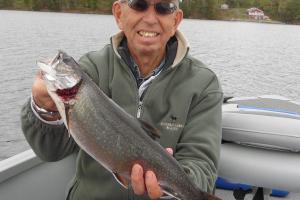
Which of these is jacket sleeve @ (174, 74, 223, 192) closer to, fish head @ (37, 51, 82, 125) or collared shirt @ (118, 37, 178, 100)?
collared shirt @ (118, 37, 178, 100)

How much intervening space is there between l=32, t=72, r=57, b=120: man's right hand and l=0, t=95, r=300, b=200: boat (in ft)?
4.41

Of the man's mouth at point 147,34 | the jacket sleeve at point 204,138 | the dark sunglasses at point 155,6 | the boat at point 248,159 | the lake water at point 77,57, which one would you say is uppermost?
the dark sunglasses at point 155,6

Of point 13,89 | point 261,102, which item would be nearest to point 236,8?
point 13,89

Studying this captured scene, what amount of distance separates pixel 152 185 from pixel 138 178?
10 centimetres

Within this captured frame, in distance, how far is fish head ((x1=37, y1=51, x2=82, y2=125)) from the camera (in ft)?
8.68

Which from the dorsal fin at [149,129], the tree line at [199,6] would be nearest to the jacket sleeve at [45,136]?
the dorsal fin at [149,129]

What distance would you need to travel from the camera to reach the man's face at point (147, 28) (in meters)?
3.54

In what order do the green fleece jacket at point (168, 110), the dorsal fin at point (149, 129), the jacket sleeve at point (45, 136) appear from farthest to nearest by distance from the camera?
the green fleece jacket at point (168, 110), the jacket sleeve at point (45, 136), the dorsal fin at point (149, 129)

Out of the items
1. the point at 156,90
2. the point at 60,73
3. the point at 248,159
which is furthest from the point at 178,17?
the point at 248,159

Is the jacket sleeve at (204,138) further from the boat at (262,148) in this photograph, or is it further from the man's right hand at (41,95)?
the man's right hand at (41,95)

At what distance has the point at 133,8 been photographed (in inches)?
140

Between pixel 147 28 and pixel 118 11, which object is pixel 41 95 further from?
pixel 118 11

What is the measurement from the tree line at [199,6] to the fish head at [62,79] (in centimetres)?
7882

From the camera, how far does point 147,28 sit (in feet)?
11.6
